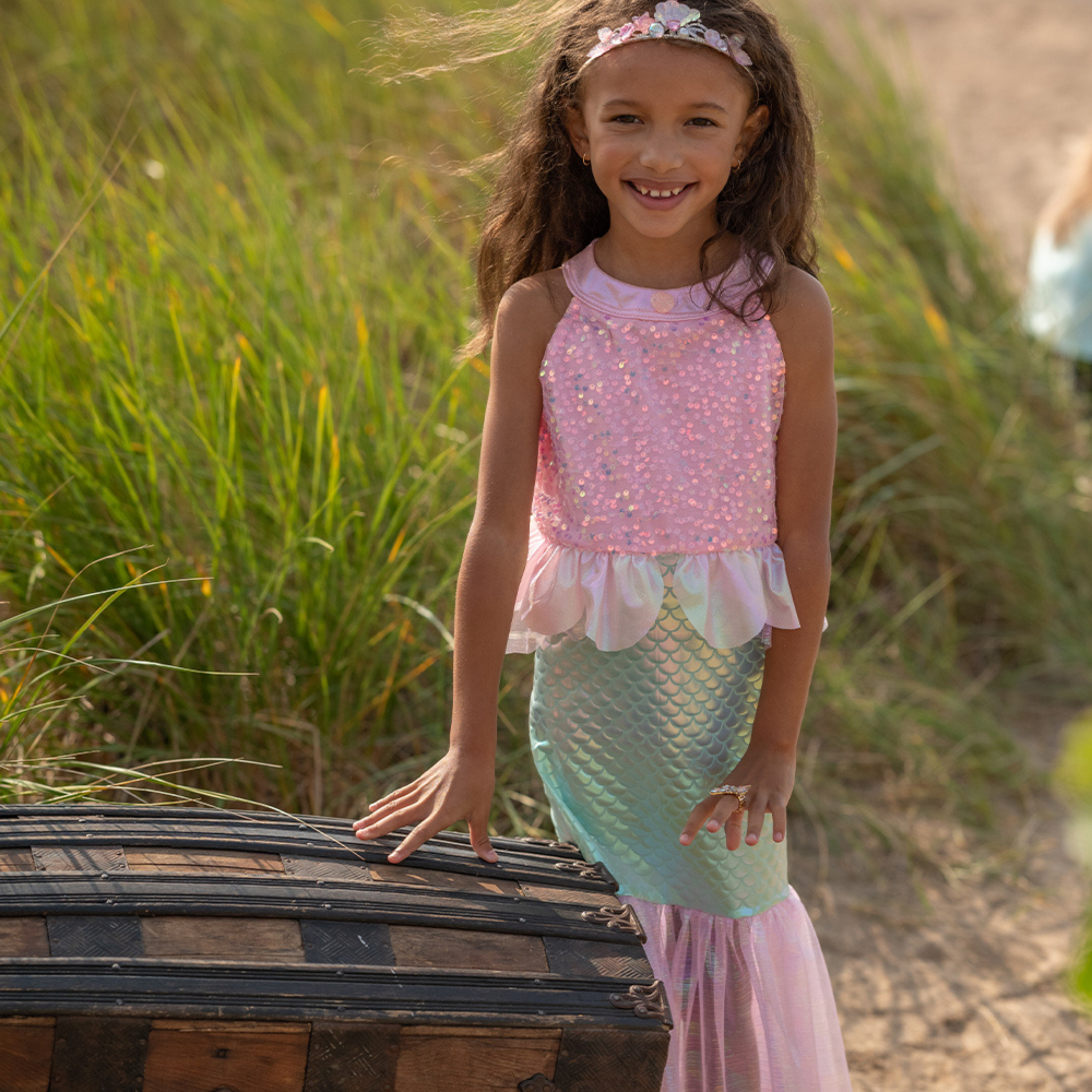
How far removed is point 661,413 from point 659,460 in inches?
2.1

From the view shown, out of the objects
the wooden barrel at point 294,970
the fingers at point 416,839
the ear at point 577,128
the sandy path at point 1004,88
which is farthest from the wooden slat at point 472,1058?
the sandy path at point 1004,88

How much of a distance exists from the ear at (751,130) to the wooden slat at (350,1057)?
40.8 inches

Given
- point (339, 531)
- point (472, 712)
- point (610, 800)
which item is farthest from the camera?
point (339, 531)

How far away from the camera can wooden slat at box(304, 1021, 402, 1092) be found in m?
1.24

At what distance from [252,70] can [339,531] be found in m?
3.14

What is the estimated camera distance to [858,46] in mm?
4660

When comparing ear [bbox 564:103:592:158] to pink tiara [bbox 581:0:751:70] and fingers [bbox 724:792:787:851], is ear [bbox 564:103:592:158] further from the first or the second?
fingers [bbox 724:792:787:851]

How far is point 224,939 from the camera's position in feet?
4.18

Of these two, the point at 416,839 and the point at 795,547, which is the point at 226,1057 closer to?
the point at 416,839

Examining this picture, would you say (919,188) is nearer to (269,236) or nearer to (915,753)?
(915,753)

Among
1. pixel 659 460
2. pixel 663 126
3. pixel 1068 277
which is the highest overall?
pixel 1068 277

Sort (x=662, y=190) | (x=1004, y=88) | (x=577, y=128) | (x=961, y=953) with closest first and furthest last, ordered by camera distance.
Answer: (x=662, y=190) → (x=577, y=128) → (x=961, y=953) → (x=1004, y=88)

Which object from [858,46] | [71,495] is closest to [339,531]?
[71,495]

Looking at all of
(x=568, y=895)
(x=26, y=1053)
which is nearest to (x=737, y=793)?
(x=568, y=895)
